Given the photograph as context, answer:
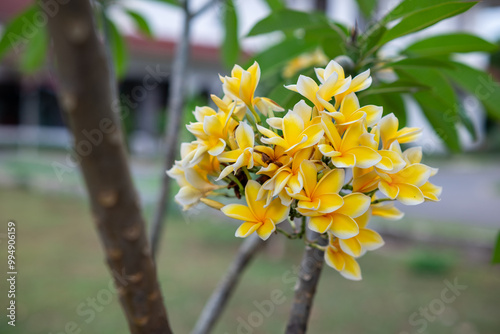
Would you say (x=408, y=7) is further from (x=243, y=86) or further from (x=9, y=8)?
(x=9, y=8)

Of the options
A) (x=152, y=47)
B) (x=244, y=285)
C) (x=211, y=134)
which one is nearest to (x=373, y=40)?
(x=211, y=134)

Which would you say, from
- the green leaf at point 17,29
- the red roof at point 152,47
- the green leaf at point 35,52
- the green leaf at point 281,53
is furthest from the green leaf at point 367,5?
the red roof at point 152,47

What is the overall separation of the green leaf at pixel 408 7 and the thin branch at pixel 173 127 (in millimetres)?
554

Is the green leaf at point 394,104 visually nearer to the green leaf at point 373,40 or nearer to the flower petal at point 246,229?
the green leaf at point 373,40

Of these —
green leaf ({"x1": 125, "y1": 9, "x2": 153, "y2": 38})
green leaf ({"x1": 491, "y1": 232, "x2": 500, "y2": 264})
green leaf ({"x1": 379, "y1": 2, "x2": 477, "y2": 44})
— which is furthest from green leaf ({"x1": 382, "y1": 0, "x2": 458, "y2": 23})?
green leaf ({"x1": 125, "y1": 9, "x2": 153, "y2": 38})

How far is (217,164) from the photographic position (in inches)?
19.1

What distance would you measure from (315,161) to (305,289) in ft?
0.65

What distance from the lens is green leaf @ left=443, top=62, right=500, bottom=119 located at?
74 cm

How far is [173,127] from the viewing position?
1046 millimetres

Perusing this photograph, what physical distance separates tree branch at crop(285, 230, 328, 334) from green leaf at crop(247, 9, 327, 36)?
315 mm

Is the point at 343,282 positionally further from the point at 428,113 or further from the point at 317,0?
the point at 317,0

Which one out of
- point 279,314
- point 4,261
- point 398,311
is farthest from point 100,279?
point 398,311

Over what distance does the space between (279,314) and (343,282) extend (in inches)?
24.6

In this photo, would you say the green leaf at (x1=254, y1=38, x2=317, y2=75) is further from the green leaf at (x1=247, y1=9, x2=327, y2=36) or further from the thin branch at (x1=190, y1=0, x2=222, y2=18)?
the thin branch at (x1=190, y1=0, x2=222, y2=18)
